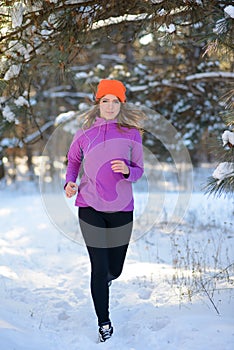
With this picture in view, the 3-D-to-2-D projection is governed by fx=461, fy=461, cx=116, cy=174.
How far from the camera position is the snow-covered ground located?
3326mm

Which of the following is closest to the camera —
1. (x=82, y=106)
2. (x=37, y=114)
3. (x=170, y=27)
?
(x=170, y=27)

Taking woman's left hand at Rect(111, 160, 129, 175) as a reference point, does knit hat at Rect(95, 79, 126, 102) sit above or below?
above

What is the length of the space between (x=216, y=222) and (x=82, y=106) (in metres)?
2.95

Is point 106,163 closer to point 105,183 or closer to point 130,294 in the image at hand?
point 105,183

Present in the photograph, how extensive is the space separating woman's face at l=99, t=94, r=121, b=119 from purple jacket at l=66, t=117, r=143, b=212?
48 millimetres

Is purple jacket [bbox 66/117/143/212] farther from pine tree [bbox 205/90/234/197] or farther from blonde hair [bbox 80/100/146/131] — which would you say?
pine tree [bbox 205/90/234/197]

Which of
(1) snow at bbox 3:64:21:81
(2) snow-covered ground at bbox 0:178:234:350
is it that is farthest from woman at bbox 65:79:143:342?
(1) snow at bbox 3:64:21:81

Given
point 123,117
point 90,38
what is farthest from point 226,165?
point 90,38

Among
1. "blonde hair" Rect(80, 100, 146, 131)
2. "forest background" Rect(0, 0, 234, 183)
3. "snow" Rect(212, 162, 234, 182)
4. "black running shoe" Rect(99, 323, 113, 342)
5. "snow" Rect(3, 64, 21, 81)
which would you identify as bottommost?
"black running shoe" Rect(99, 323, 113, 342)

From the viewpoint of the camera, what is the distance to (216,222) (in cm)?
747

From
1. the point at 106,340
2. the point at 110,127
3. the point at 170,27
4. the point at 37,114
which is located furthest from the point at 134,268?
the point at 37,114

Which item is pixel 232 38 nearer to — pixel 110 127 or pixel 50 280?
pixel 110 127

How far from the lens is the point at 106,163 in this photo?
3396mm

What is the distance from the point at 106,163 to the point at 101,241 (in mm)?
570
